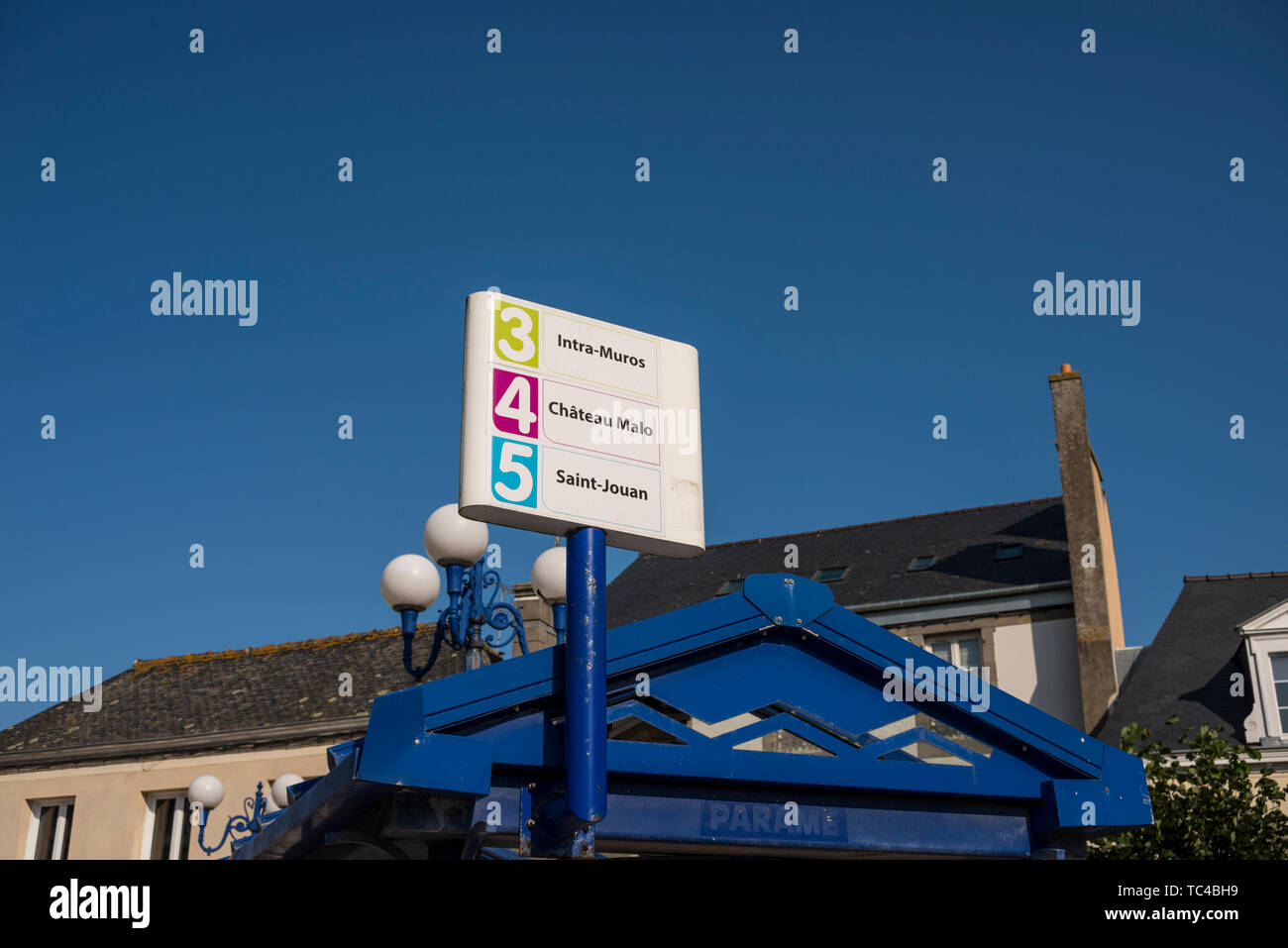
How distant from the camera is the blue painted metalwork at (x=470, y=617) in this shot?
11516 millimetres

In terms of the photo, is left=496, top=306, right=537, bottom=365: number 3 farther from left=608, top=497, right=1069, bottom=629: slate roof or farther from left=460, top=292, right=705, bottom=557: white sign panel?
left=608, top=497, right=1069, bottom=629: slate roof

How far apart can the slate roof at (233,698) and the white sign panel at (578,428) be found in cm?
1864

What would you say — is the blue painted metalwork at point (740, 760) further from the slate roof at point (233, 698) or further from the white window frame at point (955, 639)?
the white window frame at point (955, 639)

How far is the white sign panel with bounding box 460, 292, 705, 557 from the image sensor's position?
517 centimetres

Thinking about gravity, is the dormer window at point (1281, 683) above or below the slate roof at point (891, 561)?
below

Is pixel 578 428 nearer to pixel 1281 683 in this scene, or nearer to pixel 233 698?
pixel 1281 683

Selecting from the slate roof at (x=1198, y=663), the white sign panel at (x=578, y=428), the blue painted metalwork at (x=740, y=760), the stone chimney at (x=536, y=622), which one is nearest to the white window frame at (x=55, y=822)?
the stone chimney at (x=536, y=622)

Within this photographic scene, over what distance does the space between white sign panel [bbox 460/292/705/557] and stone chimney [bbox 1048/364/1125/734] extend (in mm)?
20747

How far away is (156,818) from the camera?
2467 centimetres

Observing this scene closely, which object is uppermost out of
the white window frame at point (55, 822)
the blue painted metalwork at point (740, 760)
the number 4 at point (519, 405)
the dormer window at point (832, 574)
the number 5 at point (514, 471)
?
the dormer window at point (832, 574)

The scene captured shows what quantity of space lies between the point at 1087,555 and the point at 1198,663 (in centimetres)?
353

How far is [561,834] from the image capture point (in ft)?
15.9
